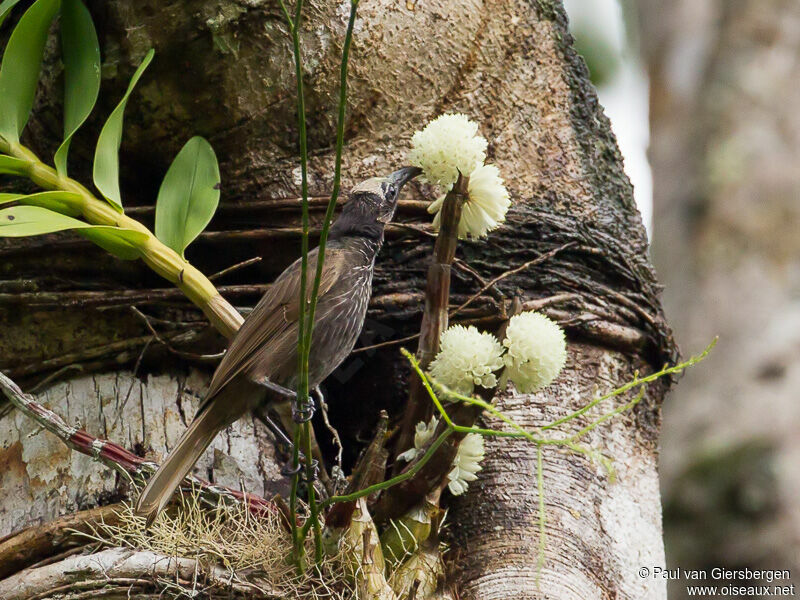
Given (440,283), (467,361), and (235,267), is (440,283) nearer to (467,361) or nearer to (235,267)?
(467,361)

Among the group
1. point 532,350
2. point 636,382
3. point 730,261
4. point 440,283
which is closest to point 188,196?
point 440,283

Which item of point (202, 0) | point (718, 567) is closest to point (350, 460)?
point (202, 0)

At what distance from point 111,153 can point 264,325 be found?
60 cm

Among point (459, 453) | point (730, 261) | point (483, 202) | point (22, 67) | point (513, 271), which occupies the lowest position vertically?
point (459, 453)

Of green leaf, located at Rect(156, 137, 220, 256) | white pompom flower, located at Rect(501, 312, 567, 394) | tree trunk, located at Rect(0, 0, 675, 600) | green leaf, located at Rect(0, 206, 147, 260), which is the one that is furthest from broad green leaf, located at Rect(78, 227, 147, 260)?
white pompom flower, located at Rect(501, 312, 567, 394)

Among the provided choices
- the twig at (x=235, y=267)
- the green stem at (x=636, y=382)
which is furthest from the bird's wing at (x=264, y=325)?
the green stem at (x=636, y=382)

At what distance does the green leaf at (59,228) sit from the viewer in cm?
212

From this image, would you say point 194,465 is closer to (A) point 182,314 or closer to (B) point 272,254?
(A) point 182,314

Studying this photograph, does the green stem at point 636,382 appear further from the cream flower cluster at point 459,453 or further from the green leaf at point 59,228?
the green leaf at point 59,228

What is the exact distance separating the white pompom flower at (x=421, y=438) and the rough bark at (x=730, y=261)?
13.2ft

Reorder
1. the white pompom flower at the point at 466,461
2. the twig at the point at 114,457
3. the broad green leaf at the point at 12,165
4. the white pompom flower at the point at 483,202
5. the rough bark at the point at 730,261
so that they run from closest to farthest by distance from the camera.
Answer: the white pompom flower at the point at 483,202, the white pompom flower at the point at 466,461, the twig at the point at 114,457, the broad green leaf at the point at 12,165, the rough bark at the point at 730,261

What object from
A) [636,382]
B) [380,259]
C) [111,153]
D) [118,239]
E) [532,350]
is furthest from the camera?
[380,259]

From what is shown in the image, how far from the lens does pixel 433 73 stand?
109 inches

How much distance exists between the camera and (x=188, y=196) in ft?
8.35
